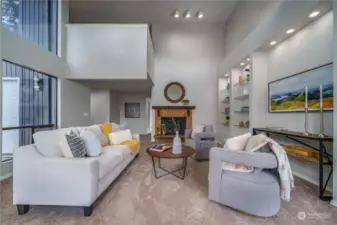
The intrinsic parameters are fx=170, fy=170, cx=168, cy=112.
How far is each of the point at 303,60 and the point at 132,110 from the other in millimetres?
8170

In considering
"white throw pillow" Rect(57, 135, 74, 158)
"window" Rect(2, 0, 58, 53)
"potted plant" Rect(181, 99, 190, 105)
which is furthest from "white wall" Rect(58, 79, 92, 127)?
"potted plant" Rect(181, 99, 190, 105)

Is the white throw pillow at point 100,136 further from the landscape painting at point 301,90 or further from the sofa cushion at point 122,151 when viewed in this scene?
the landscape painting at point 301,90

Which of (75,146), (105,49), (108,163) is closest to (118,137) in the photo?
(108,163)

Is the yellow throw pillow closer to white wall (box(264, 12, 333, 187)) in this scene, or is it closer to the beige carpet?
the beige carpet

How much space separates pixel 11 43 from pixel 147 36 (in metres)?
2.97

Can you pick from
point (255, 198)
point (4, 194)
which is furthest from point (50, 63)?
point (255, 198)

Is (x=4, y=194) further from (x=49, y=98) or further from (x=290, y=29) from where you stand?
(x=290, y=29)

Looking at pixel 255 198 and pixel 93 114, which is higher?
pixel 93 114

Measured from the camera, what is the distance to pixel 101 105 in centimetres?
796

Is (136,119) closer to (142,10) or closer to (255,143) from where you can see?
(142,10)

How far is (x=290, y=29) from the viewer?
288 centimetres

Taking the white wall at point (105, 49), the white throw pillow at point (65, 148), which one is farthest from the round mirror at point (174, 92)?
the white throw pillow at point (65, 148)

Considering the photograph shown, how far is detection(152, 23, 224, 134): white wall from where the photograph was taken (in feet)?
22.0

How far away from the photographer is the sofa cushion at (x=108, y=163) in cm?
200
